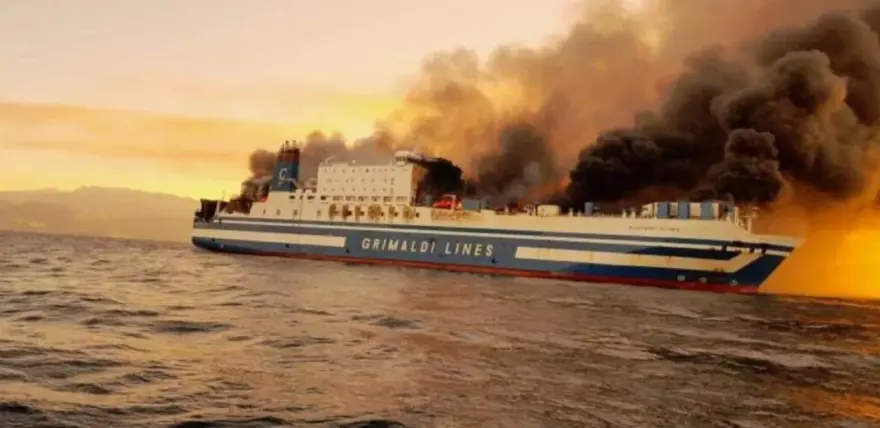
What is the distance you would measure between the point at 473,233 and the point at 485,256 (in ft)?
7.22

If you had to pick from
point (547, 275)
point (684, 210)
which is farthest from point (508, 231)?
point (684, 210)

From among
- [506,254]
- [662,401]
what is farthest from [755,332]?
[506,254]

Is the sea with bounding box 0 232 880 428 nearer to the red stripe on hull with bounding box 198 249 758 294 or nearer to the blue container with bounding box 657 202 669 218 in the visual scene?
the red stripe on hull with bounding box 198 249 758 294

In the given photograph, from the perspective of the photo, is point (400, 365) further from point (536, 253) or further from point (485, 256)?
point (485, 256)

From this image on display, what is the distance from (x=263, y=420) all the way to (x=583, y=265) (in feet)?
126

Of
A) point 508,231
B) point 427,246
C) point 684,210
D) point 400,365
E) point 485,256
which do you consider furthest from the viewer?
point 427,246

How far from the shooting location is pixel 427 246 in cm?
5162

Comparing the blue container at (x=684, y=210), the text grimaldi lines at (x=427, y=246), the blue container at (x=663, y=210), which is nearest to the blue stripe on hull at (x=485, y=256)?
the text grimaldi lines at (x=427, y=246)

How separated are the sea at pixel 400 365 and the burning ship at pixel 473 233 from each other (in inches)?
699

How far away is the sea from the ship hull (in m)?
17.5

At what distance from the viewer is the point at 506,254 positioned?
47688mm

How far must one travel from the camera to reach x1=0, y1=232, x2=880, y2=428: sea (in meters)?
8.79

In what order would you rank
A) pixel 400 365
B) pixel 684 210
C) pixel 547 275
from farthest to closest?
1. pixel 547 275
2. pixel 684 210
3. pixel 400 365

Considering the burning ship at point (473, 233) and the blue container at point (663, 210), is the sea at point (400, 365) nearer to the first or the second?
the burning ship at point (473, 233)
